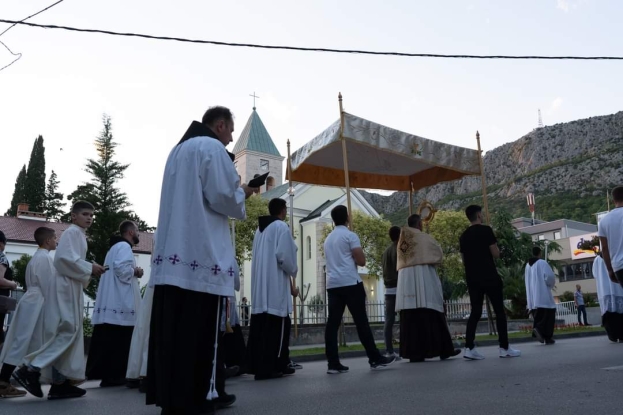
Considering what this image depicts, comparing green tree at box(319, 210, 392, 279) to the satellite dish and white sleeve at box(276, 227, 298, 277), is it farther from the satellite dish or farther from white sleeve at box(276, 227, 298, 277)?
white sleeve at box(276, 227, 298, 277)

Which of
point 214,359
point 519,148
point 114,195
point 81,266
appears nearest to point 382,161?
point 81,266

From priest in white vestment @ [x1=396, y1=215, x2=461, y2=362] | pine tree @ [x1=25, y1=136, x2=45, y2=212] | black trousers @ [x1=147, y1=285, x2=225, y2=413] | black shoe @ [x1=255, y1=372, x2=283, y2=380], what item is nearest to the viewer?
black trousers @ [x1=147, y1=285, x2=225, y2=413]

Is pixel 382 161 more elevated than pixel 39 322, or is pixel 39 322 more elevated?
pixel 382 161

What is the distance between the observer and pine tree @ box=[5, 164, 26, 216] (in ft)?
211

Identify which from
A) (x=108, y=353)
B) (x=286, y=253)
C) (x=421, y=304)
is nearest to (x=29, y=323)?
(x=108, y=353)

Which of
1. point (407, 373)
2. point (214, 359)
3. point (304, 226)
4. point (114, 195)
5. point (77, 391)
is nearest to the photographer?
point (214, 359)

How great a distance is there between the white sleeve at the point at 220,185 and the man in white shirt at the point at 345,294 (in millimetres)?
3581

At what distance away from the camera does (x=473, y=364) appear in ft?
23.4

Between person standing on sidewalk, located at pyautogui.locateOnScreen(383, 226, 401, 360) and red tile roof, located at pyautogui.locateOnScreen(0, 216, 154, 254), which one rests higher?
red tile roof, located at pyautogui.locateOnScreen(0, 216, 154, 254)

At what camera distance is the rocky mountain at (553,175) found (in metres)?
111

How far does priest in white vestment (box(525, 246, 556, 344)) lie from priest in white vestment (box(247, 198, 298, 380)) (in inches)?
265

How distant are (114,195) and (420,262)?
126ft

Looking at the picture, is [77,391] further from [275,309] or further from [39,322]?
[275,309]

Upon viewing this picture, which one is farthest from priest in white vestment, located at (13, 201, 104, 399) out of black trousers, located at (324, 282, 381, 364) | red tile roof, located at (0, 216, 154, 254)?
red tile roof, located at (0, 216, 154, 254)
